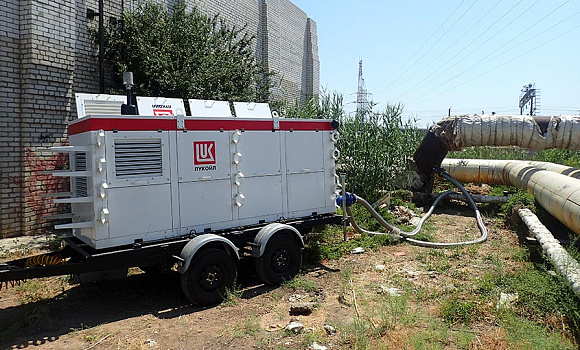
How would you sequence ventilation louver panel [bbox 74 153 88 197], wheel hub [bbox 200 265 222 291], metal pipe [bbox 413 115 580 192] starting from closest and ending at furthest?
ventilation louver panel [bbox 74 153 88 197] → wheel hub [bbox 200 265 222 291] → metal pipe [bbox 413 115 580 192]

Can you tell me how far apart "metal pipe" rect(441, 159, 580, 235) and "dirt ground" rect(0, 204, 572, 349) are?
1.20 m

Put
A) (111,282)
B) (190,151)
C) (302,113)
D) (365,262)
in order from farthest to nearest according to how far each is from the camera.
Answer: (302,113) < (365,262) < (111,282) < (190,151)

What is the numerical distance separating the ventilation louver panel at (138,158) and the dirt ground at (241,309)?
1697mm

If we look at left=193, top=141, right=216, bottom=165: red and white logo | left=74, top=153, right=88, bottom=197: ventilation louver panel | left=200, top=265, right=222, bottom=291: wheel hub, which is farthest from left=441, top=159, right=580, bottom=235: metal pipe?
left=74, top=153, right=88, bottom=197: ventilation louver panel

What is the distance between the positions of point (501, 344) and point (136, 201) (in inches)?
165

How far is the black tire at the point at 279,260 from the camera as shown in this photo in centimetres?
611

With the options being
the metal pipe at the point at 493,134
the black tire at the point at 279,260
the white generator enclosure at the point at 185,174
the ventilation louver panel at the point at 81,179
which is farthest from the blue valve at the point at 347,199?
the metal pipe at the point at 493,134

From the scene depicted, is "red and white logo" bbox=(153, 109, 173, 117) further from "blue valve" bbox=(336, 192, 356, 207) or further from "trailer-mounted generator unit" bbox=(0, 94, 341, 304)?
"blue valve" bbox=(336, 192, 356, 207)

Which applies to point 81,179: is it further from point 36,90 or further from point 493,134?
point 493,134

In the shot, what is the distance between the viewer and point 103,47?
1001 cm

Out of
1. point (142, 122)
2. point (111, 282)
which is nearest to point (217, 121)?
point (142, 122)

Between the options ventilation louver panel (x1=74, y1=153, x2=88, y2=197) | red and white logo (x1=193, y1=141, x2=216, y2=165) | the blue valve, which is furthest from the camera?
the blue valve

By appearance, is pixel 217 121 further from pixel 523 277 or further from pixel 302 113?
pixel 302 113

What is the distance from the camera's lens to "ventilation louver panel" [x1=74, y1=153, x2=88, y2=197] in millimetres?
5301
